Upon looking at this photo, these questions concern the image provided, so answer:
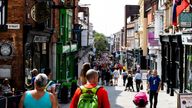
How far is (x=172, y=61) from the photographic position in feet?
112

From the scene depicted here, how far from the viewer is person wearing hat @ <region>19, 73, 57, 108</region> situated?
8.70 m

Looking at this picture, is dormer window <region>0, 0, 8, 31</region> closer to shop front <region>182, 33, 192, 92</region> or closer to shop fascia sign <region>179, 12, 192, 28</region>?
shop fascia sign <region>179, 12, 192, 28</region>

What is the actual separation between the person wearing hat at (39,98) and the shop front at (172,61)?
841 inches

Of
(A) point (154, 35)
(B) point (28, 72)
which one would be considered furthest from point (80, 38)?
(B) point (28, 72)

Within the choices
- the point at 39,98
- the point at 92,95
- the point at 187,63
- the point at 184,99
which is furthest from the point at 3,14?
the point at 187,63

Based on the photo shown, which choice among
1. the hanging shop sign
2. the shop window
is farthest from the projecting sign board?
the shop window

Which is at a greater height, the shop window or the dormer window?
the dormer window

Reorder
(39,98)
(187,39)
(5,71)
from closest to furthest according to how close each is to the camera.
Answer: (39,98), (5,71), (187,39)

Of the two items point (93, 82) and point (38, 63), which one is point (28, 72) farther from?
point (93, 82)

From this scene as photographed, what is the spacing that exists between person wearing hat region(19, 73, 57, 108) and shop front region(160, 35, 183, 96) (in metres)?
21.4

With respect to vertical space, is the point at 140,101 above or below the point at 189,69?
above

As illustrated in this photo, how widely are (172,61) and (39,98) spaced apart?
26.0 m

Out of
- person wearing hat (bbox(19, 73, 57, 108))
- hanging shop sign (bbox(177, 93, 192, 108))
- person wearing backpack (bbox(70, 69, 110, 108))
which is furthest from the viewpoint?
hanging shop sign (bbox(177, 93, 192, 108))

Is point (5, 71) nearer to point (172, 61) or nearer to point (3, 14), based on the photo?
point (3, 14)
